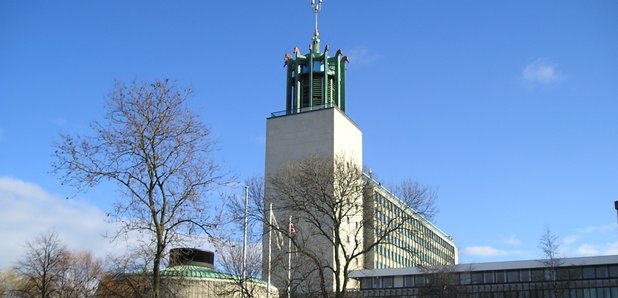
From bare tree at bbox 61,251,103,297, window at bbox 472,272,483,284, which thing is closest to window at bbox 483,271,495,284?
window at bbox 472,272,483,284

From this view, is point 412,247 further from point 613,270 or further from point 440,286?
point 440,286

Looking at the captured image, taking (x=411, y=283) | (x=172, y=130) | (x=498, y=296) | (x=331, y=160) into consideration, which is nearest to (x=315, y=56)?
(x=411, y=283)

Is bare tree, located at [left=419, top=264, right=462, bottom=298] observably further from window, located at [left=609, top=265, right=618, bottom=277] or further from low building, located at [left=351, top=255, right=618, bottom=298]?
window, located at [left=609, top=265, right=618, bottom=277]

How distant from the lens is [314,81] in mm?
109438

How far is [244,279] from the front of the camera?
50.0m

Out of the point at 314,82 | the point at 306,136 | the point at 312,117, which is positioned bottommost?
the point at 306,136

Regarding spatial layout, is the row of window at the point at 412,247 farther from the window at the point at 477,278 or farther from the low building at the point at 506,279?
the window at the point at 477,278

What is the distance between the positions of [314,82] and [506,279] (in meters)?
41.4

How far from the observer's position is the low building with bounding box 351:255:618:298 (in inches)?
3137

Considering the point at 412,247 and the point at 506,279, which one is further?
the point at 412,247

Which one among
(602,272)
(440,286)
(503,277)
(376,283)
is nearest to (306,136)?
(376,283)

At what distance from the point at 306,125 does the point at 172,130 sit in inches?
3169

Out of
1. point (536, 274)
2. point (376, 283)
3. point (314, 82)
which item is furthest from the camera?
point (314, 82)

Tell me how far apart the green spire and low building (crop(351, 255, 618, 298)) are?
2738cm
